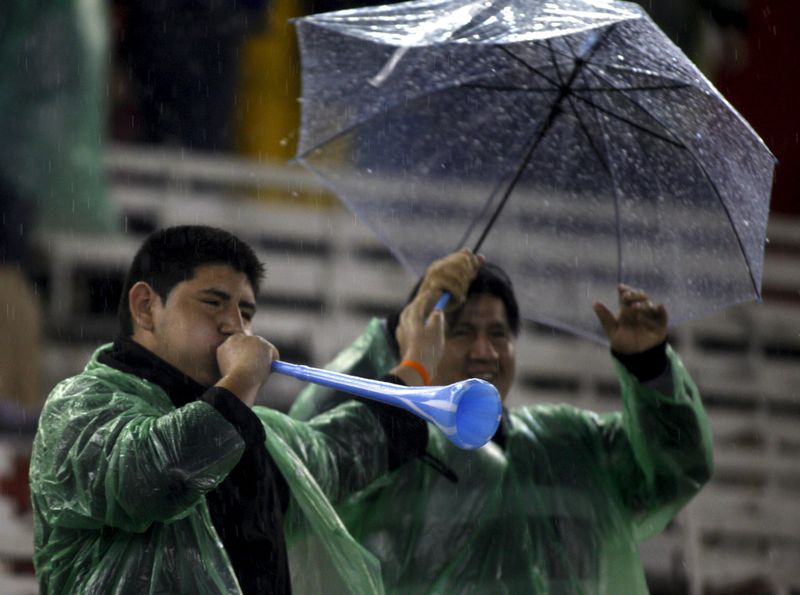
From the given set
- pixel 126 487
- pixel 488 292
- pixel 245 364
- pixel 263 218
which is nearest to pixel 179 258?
pixel 245 364

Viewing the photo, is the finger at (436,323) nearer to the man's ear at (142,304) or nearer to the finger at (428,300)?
the finger at (428,300)

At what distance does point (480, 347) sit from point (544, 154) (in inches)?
20.7

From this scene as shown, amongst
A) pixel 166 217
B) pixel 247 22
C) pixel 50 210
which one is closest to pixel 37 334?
pixel 50 210

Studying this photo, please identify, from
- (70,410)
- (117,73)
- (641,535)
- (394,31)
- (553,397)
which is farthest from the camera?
(553,397)

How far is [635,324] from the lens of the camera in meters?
3.12

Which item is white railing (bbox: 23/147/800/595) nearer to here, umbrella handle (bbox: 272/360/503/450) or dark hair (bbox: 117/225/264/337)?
dark hair (bbox: 117/225/264/337)

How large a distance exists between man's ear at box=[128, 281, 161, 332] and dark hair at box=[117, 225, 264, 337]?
1 cm

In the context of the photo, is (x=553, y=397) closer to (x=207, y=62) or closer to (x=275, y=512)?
(x=207, y=62)

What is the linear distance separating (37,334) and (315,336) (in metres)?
1.23

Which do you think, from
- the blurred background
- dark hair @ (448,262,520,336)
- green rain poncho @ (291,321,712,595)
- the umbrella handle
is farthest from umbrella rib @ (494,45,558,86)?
the blurred background

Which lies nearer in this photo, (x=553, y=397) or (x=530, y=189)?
(x=530, y=189)

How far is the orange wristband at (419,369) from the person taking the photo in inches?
111

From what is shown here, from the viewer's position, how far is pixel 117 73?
5812mm

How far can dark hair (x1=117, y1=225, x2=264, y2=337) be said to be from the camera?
2.57m
